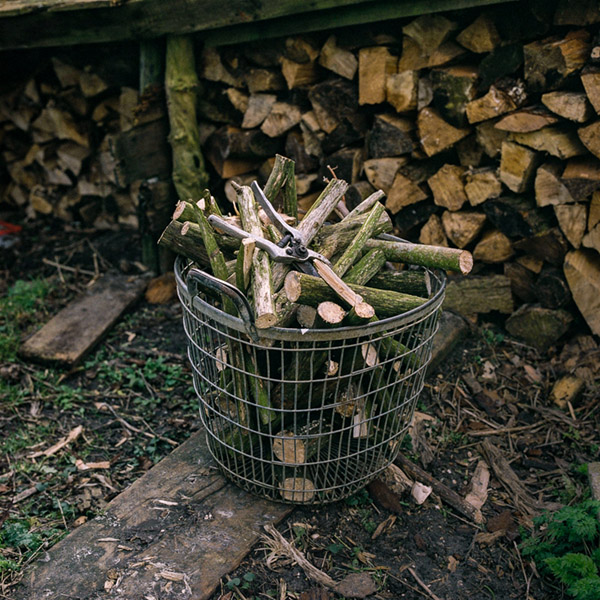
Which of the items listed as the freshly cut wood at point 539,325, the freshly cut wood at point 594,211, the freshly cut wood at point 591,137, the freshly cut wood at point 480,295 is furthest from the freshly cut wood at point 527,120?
the freshly cut wood at point 539,325

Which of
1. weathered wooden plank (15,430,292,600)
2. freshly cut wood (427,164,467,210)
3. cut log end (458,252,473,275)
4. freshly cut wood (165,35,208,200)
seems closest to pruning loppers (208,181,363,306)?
cut log end (458,252,473,275)

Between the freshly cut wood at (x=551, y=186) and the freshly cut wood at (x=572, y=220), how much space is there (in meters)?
0.03

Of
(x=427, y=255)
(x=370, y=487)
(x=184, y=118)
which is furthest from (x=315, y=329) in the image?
(x=184, y=118)

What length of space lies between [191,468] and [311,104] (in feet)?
6.32

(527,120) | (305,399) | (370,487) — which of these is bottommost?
(370,487)

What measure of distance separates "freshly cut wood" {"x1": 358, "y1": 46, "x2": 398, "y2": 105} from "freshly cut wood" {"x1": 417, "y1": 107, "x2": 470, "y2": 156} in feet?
0.77

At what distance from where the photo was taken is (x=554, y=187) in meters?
2.70

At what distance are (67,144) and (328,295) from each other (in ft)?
10.6

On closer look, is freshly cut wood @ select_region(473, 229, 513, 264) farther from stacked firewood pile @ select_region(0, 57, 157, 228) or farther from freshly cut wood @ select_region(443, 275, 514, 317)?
stacked firewood pile @ select_region(0, 57, 157, 228)

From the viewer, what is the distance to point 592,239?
8.92 ft

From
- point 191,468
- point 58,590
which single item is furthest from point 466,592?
point 58,590

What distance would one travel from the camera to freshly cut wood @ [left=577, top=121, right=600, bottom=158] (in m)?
2.51

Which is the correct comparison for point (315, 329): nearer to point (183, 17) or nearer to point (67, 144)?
point (183, 17)

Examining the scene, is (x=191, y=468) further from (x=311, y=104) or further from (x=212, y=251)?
(x=311, y=104)
